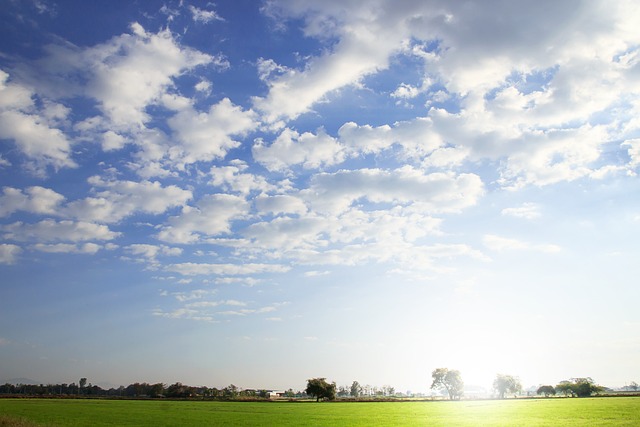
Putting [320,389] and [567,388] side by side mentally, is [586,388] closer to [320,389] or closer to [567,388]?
[567,388]

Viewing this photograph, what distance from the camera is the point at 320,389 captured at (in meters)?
159

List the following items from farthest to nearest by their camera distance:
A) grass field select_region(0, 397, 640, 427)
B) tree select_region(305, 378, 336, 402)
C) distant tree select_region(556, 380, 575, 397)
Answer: distant tree select_region(556, 380, 575, 397)
tree select_region(305, 378, 336, 402)
grass field select_region(0, 397, 640, 427)

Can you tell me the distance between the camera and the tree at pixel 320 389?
15912 centimetres

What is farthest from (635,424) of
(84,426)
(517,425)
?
(84,426)

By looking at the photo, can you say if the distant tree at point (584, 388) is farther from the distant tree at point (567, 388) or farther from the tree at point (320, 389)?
the tree at point (320, 389)

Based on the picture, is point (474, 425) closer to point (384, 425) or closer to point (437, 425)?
point (437, 425)

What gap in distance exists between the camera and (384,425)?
46312 millimetres

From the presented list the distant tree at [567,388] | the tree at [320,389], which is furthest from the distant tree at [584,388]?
the tree at [320,389]

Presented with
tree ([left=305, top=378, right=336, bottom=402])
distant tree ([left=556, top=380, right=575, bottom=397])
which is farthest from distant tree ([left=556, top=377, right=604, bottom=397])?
tree ([left=305, top=378, right=336, bottom=402])

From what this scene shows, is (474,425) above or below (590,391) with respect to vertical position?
above

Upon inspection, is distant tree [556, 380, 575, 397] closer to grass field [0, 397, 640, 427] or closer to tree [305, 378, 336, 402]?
tree [305, 378, 336, 402]

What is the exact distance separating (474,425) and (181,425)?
2893 cm

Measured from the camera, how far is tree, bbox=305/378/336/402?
15912 centimetres

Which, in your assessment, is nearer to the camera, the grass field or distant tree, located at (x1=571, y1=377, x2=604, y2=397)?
the grass field
